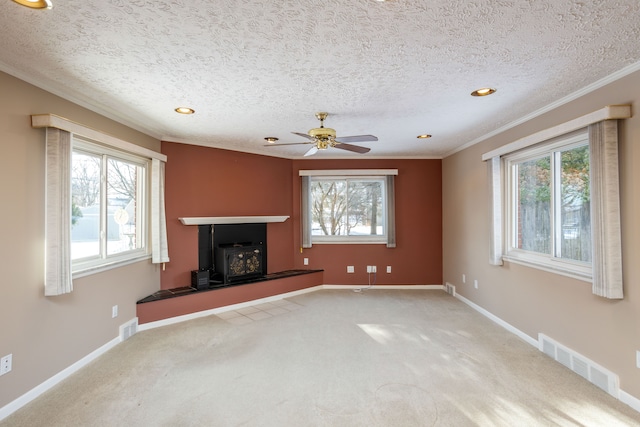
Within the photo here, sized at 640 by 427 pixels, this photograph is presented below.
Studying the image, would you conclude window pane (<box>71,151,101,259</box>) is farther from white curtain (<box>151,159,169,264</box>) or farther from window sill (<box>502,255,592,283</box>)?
window sill (<box>502,255,592,283</box>)

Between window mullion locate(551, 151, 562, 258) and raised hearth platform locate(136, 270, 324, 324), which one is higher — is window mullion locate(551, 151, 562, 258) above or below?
above

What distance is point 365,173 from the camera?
5.54m

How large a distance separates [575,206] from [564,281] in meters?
0.70

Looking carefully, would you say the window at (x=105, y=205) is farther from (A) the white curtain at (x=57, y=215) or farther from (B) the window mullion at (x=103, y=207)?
(A) the white curtain at (x=57, y=215)

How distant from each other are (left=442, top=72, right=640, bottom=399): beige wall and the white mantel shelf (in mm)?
2942

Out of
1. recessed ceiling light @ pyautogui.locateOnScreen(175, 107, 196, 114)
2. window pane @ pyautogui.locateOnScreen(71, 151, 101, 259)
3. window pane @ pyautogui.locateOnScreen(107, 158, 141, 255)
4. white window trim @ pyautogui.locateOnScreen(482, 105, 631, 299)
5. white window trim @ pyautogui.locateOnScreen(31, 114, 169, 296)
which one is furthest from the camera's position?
window pane @ pyautogui.locateOnScreen(107, 158, 141, 255)

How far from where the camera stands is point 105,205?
3238 millimetres

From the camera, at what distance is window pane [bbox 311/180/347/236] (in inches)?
226

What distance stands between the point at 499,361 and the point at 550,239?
1328mm

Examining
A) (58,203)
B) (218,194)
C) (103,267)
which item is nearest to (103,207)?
(103,267)

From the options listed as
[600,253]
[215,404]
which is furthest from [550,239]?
[215,404]

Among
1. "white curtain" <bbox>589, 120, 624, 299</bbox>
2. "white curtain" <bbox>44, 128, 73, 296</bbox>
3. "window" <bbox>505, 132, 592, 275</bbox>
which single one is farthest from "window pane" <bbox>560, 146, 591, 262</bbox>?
"white curtain" <bbox>44, 128, 73, 296</bbox>

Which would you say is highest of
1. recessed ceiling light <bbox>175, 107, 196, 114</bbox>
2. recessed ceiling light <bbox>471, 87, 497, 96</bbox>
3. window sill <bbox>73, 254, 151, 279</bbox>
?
recessed ceiling light <bbox>175, 107, 196, 114</bbox>

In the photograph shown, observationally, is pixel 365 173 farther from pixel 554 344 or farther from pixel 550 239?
pixel 554 344
